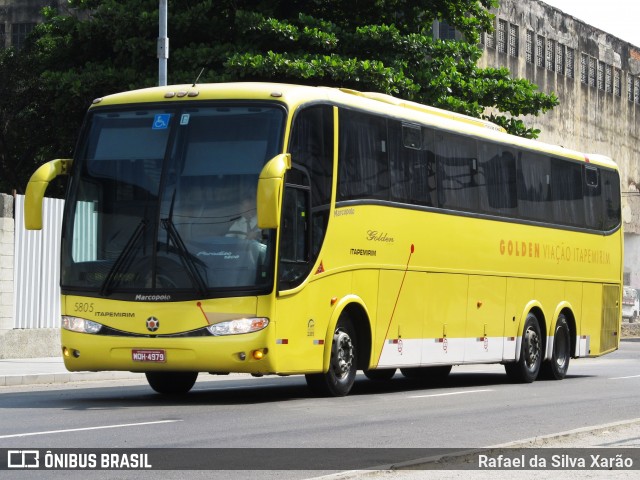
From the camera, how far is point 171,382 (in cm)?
1866

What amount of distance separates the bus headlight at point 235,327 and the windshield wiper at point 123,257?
4.25 ft

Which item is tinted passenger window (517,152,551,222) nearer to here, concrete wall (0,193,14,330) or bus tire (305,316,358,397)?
bus tire (305,316,358,397)

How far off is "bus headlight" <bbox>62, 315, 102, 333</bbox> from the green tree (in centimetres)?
1720

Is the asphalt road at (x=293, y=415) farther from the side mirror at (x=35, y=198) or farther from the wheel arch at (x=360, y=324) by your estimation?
the side mirror at (x=35, y=198)

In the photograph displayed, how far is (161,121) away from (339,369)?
380 cm

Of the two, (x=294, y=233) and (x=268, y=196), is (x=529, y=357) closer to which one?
(x=294, y=233)

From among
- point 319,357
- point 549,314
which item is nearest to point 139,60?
point 549,314

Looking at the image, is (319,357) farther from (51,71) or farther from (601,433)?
(51,71)

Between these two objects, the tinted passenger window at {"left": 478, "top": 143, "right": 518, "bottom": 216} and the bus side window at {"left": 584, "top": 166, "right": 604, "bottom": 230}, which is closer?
the tinted passenger window at {"left": 478, "top": 143, "right": 518, "bottom": 216}

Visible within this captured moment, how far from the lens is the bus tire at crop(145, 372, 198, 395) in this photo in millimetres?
18500

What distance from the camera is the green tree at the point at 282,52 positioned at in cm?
3412

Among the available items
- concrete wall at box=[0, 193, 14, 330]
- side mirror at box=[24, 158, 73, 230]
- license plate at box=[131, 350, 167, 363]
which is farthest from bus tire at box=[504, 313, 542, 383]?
side mirror at box=[24, 158, 73, 230]

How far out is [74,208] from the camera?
1700 cm

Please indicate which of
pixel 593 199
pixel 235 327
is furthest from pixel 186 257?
pixel 593 199
